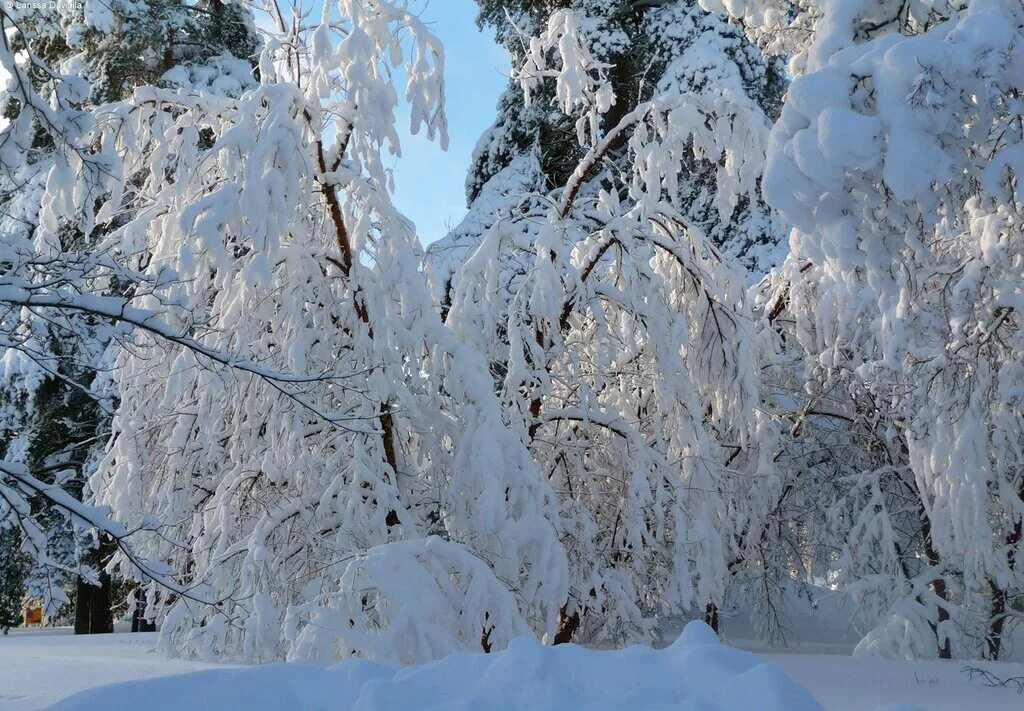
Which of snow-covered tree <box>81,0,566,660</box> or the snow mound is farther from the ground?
snow-covered tree <box>81,0,566,660</box>

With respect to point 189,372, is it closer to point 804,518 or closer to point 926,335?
point 926,335

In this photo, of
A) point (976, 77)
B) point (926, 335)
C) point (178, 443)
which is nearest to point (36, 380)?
point (178, 443)

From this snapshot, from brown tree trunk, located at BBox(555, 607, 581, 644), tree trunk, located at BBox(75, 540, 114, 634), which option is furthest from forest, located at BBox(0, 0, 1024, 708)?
tree trunk, located at BBox(75, 540, 114, 634)

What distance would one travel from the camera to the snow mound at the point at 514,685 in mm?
3629

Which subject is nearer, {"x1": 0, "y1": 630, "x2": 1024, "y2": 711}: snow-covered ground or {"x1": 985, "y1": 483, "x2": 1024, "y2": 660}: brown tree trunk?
{"x1": 0, "y1": 630, "x2": 1024, "y2": 711}: snow-covered ground

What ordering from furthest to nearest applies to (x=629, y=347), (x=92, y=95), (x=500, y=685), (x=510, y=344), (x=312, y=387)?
1. (x=92, y=95)
2. (x=629, y=347)
3. (x=510, y=344)
4. (x=312, y=387)
5. (x=500, y=685)

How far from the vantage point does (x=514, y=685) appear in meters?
3.87

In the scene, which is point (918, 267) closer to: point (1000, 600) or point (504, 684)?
point (504, 684)

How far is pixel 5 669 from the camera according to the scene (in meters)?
5.91

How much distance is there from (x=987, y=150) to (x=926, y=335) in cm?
120

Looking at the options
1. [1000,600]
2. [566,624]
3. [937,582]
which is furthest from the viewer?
[937,582]

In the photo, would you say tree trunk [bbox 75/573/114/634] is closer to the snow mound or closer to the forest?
the forest

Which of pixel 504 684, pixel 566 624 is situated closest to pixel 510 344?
pixel 566 624

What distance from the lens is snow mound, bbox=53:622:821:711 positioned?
363 cm
